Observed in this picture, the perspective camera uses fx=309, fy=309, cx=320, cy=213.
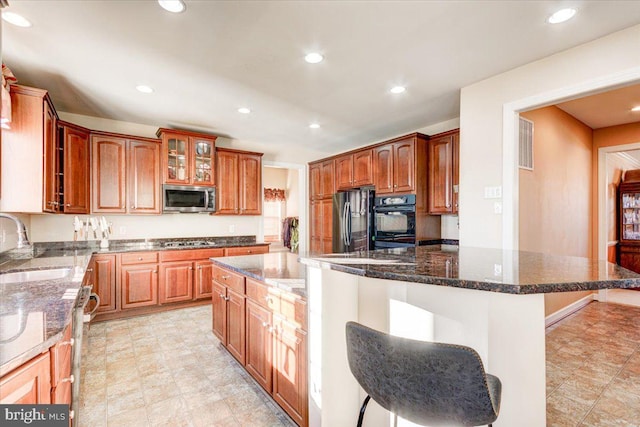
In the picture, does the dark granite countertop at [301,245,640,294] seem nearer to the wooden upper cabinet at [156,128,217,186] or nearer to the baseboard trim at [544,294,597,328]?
the baseboard trim at [544,294,597,328]

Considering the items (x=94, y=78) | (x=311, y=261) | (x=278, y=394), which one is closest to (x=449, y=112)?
(x=311, y=261)

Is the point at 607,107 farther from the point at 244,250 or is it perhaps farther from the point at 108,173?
the point at 108,173

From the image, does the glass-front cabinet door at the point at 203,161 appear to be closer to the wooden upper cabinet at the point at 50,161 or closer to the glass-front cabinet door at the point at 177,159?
the glass-front cabinet door at the point at 177,159

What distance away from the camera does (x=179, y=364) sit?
258cm

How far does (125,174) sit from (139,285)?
1.44m

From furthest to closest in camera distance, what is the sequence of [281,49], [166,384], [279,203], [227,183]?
[279,203], [227,183], [281,49], [166,384]

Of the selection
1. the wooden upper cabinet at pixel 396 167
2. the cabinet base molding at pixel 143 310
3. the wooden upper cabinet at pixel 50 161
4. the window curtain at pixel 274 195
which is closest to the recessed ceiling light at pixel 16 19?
the wooden upper cabinet at pixel 50 161

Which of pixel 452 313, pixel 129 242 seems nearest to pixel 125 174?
→ pixel 129 242

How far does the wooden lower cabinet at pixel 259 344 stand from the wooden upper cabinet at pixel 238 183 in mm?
2784

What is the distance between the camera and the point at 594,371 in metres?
2.48

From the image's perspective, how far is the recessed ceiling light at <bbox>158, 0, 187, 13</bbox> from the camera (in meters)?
1.85

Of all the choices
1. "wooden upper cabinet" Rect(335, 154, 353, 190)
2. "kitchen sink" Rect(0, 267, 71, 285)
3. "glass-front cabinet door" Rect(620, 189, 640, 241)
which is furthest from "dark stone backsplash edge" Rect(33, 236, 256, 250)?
"glass-front cabinet door" Rect(620, 189, 640, 241)

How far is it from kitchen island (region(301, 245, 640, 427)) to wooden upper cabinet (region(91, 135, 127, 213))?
3516mm

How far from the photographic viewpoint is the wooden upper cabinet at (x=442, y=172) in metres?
3.80
